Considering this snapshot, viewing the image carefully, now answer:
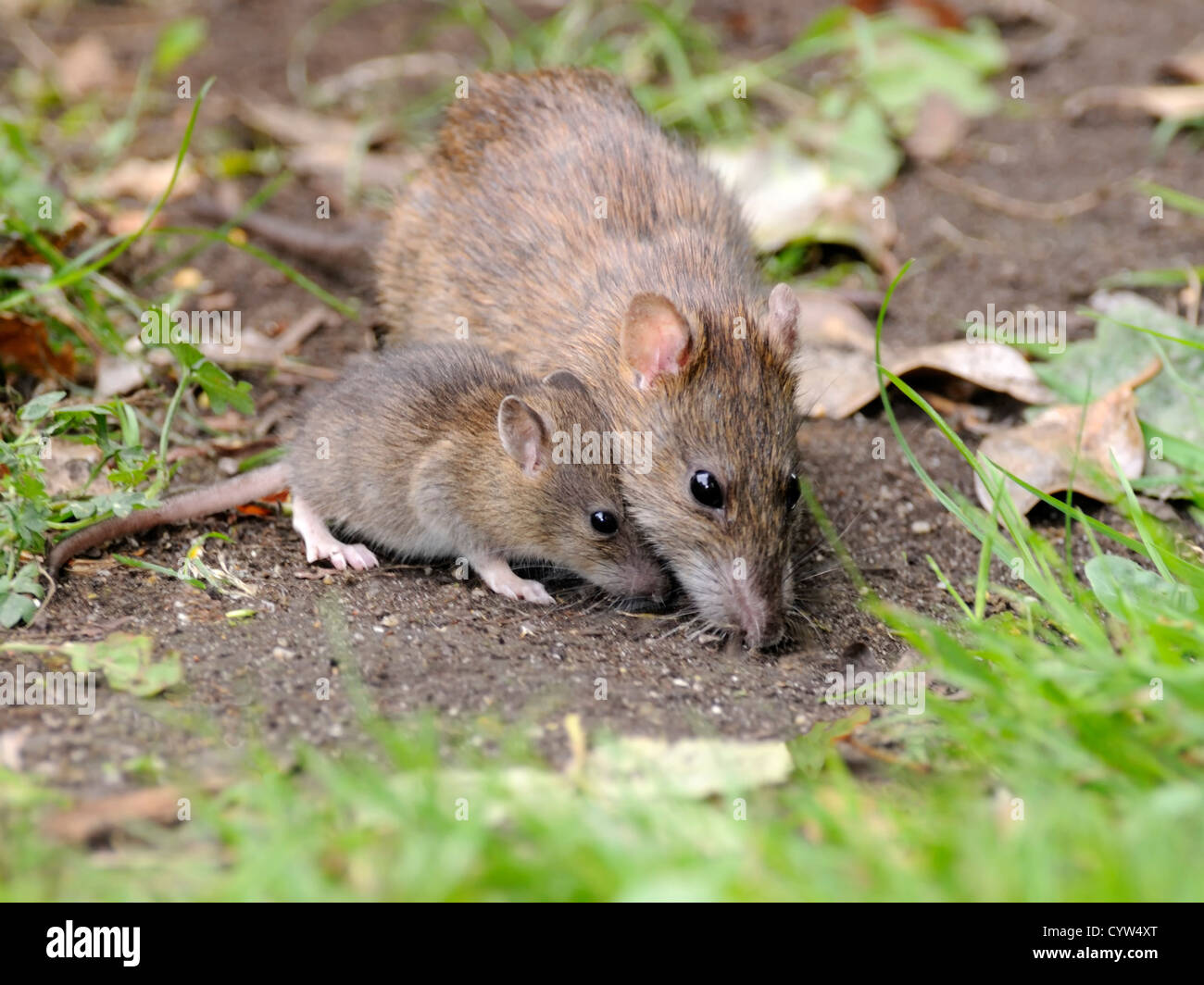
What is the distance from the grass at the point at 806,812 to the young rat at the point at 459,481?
1.30 meters

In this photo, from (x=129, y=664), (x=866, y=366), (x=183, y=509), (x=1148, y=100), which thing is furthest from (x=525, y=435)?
(x=1148, y=100)

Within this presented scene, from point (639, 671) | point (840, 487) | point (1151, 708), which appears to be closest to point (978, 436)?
point (840, 487)

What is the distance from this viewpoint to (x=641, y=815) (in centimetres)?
284

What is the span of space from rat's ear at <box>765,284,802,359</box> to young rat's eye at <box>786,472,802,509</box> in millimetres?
572

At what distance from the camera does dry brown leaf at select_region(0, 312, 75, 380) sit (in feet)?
18.2

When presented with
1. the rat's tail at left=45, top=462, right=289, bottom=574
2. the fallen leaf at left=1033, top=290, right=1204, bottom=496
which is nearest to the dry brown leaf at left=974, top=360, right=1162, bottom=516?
the fallen leaf at left=1033, top=290, right=1204, bottom=496

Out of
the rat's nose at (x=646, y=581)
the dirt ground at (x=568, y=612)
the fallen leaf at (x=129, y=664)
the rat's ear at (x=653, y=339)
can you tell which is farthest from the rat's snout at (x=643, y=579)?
the fallen leaf at (x=129, y=664)

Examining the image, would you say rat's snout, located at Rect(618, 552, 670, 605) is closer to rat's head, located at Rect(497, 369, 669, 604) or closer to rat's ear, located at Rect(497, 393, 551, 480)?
rat's head, located at Rect(497, 369, 669, 604)

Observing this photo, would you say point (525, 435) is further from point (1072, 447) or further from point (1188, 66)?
point (1188, 66)

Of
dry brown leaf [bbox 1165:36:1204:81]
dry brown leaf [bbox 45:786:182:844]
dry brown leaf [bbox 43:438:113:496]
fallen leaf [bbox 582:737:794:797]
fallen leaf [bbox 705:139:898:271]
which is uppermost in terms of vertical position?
dry brown leaf [bbox 1165:36:1204:81]

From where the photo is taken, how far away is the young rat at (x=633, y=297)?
4.82 meters

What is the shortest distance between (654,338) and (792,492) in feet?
2.72

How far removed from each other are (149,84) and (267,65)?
94cm

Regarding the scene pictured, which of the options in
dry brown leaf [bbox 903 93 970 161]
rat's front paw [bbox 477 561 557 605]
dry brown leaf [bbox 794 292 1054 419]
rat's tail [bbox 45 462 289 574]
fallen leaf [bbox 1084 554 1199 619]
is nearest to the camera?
fallen leaf [bbox 1084 554 1199 619]
